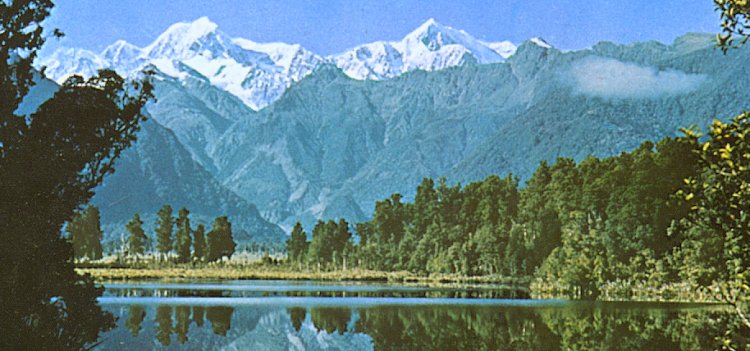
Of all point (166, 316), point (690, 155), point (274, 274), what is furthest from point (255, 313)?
point (274, 274)

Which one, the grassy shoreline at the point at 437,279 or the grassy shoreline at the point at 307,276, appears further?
the grassy shoreline at the point at 307,276

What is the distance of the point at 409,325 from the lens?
67.6 m

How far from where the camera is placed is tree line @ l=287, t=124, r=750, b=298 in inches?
720

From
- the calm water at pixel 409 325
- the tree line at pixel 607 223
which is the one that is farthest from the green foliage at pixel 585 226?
the calm water at pixel 409 325

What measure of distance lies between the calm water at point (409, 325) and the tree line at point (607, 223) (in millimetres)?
7424

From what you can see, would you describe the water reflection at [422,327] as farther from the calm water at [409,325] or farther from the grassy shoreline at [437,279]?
the grassy shoreline at [437,279]

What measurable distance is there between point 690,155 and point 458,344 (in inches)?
1450

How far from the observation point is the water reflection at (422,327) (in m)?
55.0

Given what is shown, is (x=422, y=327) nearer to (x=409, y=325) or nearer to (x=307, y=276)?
(x=409, y=325)

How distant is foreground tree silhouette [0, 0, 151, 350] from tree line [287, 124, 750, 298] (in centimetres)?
2118

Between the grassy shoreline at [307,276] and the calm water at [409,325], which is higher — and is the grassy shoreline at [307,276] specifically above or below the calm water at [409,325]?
above

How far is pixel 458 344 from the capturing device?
5481cm

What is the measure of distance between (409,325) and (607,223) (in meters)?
53.0

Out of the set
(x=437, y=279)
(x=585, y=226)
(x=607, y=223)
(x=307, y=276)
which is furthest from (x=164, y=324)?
(x=307, y=276)
